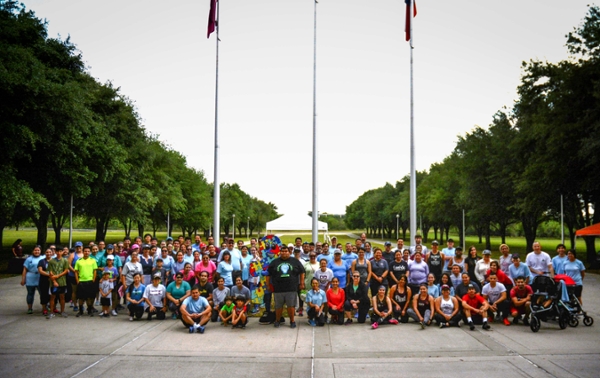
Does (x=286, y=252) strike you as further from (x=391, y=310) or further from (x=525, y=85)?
(x=525, y=85)

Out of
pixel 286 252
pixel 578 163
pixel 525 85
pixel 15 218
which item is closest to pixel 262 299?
pixel 286 252

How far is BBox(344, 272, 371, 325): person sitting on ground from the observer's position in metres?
11.8

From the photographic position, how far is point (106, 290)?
12320 mm

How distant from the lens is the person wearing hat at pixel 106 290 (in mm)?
12299

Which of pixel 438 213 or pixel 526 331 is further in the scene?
pixel 438 213

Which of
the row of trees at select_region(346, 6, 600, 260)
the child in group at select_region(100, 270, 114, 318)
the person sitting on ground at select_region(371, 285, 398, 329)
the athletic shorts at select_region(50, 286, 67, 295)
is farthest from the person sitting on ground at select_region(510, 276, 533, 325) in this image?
the row of trees at select_region(346, 6, 600, 260)

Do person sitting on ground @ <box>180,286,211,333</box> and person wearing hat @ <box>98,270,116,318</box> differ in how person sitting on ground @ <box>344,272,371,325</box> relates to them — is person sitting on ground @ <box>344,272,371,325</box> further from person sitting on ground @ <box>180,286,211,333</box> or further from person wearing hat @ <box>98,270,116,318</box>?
person wearing hat @ <box>98,270,116,318</box>

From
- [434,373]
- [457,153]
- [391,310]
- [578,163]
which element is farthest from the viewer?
[457,153]

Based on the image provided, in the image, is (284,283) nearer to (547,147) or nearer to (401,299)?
(401,299)

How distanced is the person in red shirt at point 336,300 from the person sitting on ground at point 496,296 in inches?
135

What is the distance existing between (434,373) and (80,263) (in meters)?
9.23

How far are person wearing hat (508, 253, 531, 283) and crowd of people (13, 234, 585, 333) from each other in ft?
0.08

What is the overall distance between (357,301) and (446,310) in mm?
2040

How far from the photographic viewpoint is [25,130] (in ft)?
67.5
